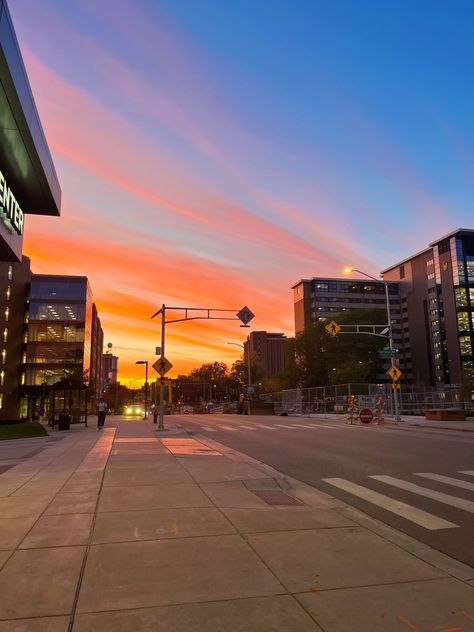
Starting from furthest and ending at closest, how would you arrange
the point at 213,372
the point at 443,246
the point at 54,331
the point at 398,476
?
1. the point at 213,372
2. the point at 443,246
3. the point at 54,331
4. the point at 398,476

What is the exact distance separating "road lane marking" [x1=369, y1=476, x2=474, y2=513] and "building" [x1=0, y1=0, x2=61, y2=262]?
14145 mm

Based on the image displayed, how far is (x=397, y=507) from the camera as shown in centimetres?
815

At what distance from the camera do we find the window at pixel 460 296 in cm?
12950

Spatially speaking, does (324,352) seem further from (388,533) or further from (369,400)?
(388,533)

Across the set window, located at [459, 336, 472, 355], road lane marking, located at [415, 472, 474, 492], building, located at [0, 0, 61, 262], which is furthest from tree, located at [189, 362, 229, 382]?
road lane marking, located at [415, 472, 474, 492]

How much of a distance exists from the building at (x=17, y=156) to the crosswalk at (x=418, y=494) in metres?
13.7

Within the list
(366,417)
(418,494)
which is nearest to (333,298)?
(366,417)

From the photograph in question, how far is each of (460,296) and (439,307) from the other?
12.0 m

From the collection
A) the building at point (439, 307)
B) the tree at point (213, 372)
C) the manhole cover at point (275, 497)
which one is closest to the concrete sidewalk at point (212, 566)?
the manhole cover at point (275, 497)

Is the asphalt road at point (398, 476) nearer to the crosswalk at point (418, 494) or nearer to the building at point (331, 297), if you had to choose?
the crosswalk at point (418, 494)

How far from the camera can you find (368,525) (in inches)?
272

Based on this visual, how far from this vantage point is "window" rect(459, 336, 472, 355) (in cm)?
13050

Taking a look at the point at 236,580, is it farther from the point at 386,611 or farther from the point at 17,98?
the point at 17,98

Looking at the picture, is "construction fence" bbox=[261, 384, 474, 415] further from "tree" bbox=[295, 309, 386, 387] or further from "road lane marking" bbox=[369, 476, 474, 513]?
"tree" bbox=[295, 309, 386, 387]
